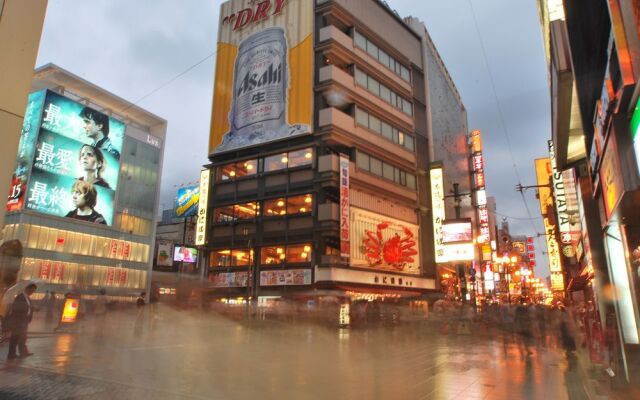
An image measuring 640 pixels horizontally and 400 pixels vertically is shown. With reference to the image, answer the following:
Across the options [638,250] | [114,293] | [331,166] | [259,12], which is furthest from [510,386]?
[114,293]

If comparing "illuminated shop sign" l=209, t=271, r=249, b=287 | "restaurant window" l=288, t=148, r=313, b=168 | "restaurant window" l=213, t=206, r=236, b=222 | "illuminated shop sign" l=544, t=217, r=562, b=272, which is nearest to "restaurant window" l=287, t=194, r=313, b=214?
"restaurant window" l=288, t=148, r=313, b=168

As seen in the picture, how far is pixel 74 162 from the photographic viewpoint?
4897 centimetres

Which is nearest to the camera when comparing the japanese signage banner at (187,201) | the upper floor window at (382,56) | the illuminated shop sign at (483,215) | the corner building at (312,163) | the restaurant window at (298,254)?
the restaurant window at (298,254)

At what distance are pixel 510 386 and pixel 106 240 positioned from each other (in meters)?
52.8

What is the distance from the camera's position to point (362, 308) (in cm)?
2869

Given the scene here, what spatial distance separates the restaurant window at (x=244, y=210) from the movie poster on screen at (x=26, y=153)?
23.6m

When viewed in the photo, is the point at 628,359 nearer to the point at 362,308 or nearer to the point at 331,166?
the point at 362,308

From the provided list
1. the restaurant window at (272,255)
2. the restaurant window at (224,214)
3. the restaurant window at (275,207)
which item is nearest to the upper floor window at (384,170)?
the restaurant window at (275,207)

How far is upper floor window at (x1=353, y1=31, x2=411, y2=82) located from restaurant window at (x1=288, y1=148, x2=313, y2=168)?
1180cm

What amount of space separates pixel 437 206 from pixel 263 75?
20627mm

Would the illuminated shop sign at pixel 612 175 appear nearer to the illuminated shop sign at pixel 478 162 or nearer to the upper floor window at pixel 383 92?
the upper floor window at pixel 383 92

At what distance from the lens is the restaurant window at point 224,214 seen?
38312 mm

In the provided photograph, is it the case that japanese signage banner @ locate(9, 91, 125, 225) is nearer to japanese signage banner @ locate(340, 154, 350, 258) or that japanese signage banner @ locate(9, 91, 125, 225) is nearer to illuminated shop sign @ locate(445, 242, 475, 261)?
japanese signage banner @ locate(340, 154, 350, 258)

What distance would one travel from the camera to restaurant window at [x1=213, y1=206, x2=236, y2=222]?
38.3 metres
